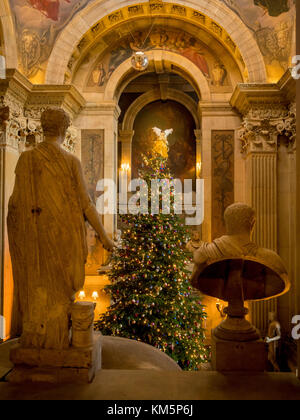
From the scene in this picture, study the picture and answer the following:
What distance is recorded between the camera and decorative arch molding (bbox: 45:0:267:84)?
901 cm

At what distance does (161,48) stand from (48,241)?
32.8 ft

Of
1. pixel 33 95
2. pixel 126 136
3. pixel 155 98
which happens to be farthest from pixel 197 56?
pixel 126 136

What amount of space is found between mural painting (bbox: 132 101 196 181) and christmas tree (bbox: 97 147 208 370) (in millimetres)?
9070

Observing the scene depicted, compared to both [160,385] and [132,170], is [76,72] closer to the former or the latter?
[132,170]

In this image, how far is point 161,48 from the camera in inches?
416

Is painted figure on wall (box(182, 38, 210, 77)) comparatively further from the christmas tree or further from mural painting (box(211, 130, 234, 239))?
the christmas tree

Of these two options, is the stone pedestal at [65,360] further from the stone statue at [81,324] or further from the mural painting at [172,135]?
the mural painting at [172,135]

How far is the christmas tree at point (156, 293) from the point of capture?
6.49 m

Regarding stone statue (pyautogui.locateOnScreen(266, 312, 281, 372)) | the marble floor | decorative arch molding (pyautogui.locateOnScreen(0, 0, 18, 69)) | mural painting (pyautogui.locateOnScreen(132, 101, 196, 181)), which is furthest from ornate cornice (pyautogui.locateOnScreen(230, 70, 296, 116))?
the marble floor

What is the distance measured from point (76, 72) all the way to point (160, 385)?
10302mm

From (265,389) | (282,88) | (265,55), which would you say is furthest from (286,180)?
(265,389)

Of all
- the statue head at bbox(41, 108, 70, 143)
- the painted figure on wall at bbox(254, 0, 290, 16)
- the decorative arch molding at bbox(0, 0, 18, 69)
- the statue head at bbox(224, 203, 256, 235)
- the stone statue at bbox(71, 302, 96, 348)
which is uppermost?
the painted figure on wall at bbox(254, 0, 290, 16)

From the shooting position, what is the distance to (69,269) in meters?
2.62

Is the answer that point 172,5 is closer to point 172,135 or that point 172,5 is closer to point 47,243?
point 172,135
